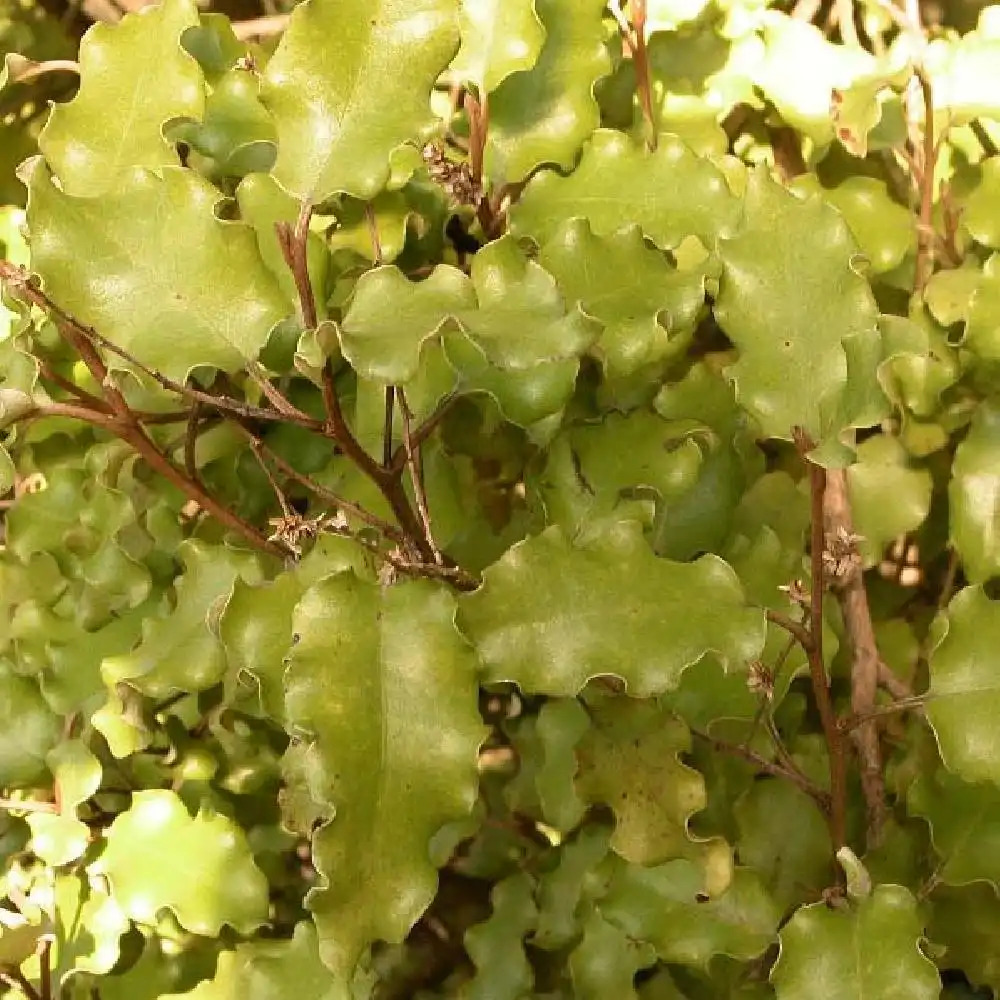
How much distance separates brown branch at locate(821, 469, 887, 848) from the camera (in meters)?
0.89

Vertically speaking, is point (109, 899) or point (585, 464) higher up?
point (585, 464)

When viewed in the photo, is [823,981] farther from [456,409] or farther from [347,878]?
[456,409]

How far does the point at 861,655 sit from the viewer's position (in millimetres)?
927

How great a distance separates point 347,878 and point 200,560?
312 mm

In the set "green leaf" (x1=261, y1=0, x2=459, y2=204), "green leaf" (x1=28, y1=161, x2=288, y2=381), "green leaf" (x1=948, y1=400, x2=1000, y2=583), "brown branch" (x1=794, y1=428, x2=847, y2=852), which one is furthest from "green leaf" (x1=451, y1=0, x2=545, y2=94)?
"green leaf" (x1=948, y1=400, x2=1000, y2=583)

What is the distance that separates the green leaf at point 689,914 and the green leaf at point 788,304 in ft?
1.13

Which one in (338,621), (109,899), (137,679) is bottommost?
(109,899)

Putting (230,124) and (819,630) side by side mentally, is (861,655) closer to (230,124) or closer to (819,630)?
(819,630)

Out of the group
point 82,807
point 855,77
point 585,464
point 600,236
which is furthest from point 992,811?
point 82,807

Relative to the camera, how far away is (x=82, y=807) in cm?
95

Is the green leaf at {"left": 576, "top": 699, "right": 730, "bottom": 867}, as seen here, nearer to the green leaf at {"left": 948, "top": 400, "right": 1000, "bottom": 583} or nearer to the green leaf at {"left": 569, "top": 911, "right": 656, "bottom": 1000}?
the green leaf at {"left": 569, "top": 911, "right": 656, "bottom": 1000}

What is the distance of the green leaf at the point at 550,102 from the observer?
851 mm

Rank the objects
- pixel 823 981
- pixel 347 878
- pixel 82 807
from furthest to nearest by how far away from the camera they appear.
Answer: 1. pixel 82 807
2. pixel 823 981
3. pixel 347 878

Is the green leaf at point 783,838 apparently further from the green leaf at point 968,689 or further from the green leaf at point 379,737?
the green leaf at point 379,737
